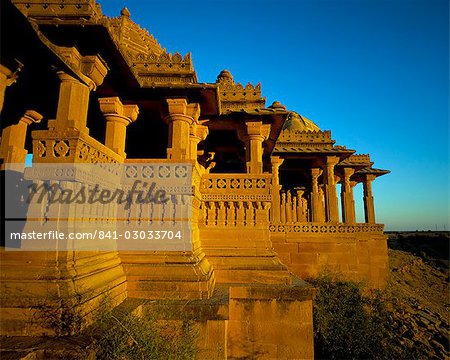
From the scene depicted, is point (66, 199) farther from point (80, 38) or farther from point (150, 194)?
point (80, 38)

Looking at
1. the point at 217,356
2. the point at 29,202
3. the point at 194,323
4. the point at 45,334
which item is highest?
the point at 29,202

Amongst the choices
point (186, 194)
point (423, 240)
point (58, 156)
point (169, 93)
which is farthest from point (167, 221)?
point (423, 240)

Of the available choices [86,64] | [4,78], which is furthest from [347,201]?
[4,78]

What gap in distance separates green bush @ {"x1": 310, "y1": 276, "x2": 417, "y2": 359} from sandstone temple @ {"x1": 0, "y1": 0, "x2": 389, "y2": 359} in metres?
3.01

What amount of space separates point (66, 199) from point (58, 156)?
640mm

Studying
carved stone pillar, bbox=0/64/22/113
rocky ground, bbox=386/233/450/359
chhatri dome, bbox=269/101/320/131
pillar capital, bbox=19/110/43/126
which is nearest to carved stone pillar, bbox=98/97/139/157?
carved stone pillar, bbox=0/64/22/113

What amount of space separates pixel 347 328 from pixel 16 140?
10545mm

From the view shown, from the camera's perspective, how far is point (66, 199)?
3.82 metres

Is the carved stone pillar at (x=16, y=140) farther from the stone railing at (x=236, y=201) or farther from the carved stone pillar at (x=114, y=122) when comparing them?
the stone railing at (x=236, y=201)

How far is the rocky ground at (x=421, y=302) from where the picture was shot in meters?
11.0

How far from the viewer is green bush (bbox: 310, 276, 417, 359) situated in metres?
7.57

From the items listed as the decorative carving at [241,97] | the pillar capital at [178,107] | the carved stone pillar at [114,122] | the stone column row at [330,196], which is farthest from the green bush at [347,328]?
the carved stone pillar at [114,122]

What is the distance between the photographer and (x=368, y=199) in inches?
757

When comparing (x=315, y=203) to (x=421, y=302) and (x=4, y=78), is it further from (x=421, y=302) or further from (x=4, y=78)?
(x=4, y=78)
